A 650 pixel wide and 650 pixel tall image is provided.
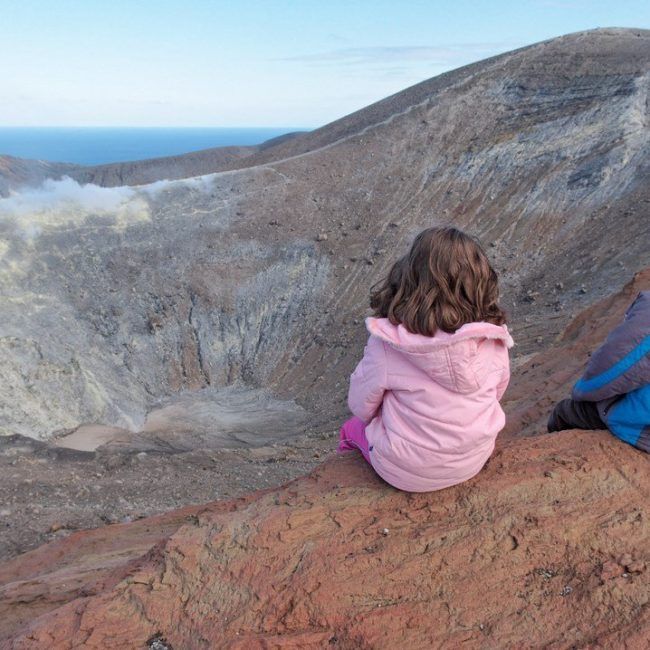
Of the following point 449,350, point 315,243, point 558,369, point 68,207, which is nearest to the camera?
point 449,350

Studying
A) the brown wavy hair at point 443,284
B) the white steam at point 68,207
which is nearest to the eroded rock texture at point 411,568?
the brown wavy hair at point 443,284

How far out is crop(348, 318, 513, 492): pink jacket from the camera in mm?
2850

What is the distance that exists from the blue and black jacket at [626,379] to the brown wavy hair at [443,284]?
0.79m

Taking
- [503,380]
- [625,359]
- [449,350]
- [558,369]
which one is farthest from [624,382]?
[558,369]

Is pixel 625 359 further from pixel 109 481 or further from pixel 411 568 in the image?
pixel 109 481

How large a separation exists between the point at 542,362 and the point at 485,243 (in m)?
9.66

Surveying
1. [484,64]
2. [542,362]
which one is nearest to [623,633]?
[542,362]

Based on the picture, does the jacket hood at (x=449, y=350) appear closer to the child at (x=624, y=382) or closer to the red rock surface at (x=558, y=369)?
the child at (x=624, y=382)

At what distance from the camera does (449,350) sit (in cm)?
283

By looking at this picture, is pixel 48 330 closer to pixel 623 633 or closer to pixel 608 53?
pixel 623 633

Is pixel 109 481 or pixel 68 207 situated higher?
pixel 68 207

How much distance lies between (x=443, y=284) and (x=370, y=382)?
2.02 ft

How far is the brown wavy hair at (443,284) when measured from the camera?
282 centimetres

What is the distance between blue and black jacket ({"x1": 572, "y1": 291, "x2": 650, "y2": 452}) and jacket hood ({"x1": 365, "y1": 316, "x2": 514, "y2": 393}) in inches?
27.7
